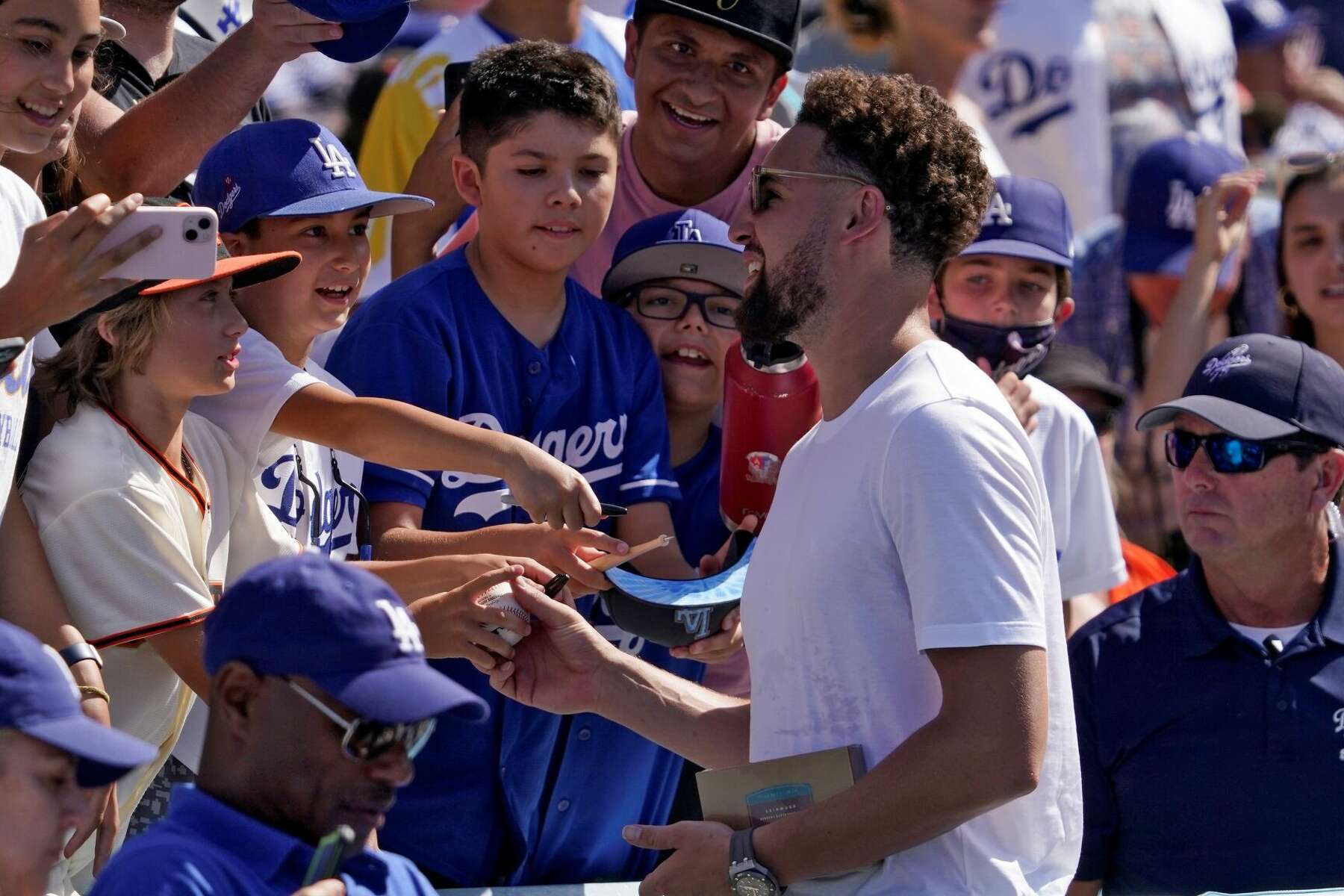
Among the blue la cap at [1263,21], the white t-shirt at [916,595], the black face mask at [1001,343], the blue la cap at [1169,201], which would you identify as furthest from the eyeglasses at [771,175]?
the blue la cap at [1263,21]

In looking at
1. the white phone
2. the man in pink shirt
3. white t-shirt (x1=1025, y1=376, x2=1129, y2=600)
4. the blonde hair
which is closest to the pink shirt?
the man in pink shirt

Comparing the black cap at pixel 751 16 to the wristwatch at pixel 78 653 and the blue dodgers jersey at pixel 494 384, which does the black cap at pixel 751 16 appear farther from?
the wristwatch at pixel 78 653

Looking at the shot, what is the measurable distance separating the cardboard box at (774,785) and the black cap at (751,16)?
7.29ft

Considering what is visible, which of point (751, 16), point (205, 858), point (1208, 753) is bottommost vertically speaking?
point (1208, 753)

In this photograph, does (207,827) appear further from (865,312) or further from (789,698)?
(865,312)

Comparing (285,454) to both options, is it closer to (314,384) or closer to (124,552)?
(314,384)

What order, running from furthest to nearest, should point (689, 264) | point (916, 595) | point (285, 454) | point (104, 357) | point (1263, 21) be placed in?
point (1263, 21)
point (689, 264)
point (285, 454)
point (104, 357)
point (916, 595)

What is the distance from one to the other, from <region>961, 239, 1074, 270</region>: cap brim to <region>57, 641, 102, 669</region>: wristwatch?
2.53 meters

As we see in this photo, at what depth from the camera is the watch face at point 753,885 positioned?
2.56m

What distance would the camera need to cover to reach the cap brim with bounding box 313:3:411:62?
3631mm

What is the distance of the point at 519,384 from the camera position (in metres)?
3.77

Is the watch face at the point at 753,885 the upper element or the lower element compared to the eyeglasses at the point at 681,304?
lower

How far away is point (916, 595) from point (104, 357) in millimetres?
1528

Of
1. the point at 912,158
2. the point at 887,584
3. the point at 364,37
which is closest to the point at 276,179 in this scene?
the point at 364,37
